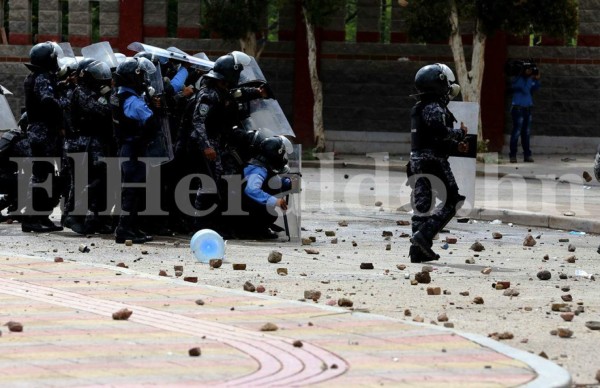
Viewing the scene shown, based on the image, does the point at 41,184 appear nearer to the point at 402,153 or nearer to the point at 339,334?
the point at 339,334

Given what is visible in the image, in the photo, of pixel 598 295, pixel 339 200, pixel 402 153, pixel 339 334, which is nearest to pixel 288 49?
pixel 402 153

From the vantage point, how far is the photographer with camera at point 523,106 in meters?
27.7

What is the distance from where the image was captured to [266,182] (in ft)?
48.5

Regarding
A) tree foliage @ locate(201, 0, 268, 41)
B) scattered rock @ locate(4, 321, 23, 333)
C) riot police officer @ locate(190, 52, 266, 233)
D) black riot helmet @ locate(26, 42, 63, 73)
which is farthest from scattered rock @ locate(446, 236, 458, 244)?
tree foliage @ locate(201, 0, 268, 41)

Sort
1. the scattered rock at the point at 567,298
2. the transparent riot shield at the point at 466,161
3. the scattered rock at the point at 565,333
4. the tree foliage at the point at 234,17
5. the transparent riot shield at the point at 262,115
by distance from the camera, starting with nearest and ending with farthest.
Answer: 1. the scattered rock at the point at 565,333
2. the scattered rock at the point at 567,298
3. the transparent riot shield at the point at 262,115
4. the transparent riot shield at the point at 466,161
5. the tree foliage at the point at 234,17

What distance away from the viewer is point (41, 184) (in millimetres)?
15578

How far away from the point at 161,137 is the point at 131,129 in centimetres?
59

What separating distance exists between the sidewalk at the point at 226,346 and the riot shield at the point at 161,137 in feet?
14.8

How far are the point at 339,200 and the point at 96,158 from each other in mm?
5774

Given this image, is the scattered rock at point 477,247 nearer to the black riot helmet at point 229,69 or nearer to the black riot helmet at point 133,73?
the black riot helmet at point 229,69

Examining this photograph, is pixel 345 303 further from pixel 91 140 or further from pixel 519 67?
pixel 519 67

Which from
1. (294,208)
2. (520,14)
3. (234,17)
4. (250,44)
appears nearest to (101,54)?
(294,208)

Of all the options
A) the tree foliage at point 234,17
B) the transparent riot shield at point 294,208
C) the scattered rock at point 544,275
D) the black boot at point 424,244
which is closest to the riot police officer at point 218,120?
the transparent riot shield at point 294,208

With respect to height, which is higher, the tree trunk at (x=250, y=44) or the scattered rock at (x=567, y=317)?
the tree trunk at (x=250, y=44)
